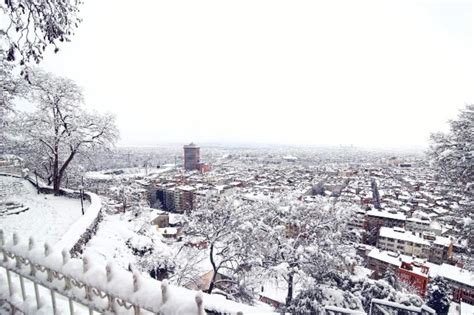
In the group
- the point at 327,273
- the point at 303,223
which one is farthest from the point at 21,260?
the point at 303,223

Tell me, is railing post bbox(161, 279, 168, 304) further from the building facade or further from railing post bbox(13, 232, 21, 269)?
the building facade

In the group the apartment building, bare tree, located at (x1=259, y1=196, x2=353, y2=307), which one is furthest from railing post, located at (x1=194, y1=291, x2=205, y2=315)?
the apartment building

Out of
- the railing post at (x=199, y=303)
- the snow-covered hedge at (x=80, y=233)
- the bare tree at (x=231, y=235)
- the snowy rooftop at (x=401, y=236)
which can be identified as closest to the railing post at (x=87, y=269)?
the railing post at (x=199, y=303)

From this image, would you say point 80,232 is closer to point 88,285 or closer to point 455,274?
point 88,285

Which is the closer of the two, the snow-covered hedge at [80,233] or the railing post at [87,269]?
the railing post at [87,269]

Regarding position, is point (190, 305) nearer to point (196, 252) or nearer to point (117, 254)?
point (117, 254)

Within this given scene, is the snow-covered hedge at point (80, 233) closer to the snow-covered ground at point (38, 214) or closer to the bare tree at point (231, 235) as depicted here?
the snow-covered ground at point (38, 214)
